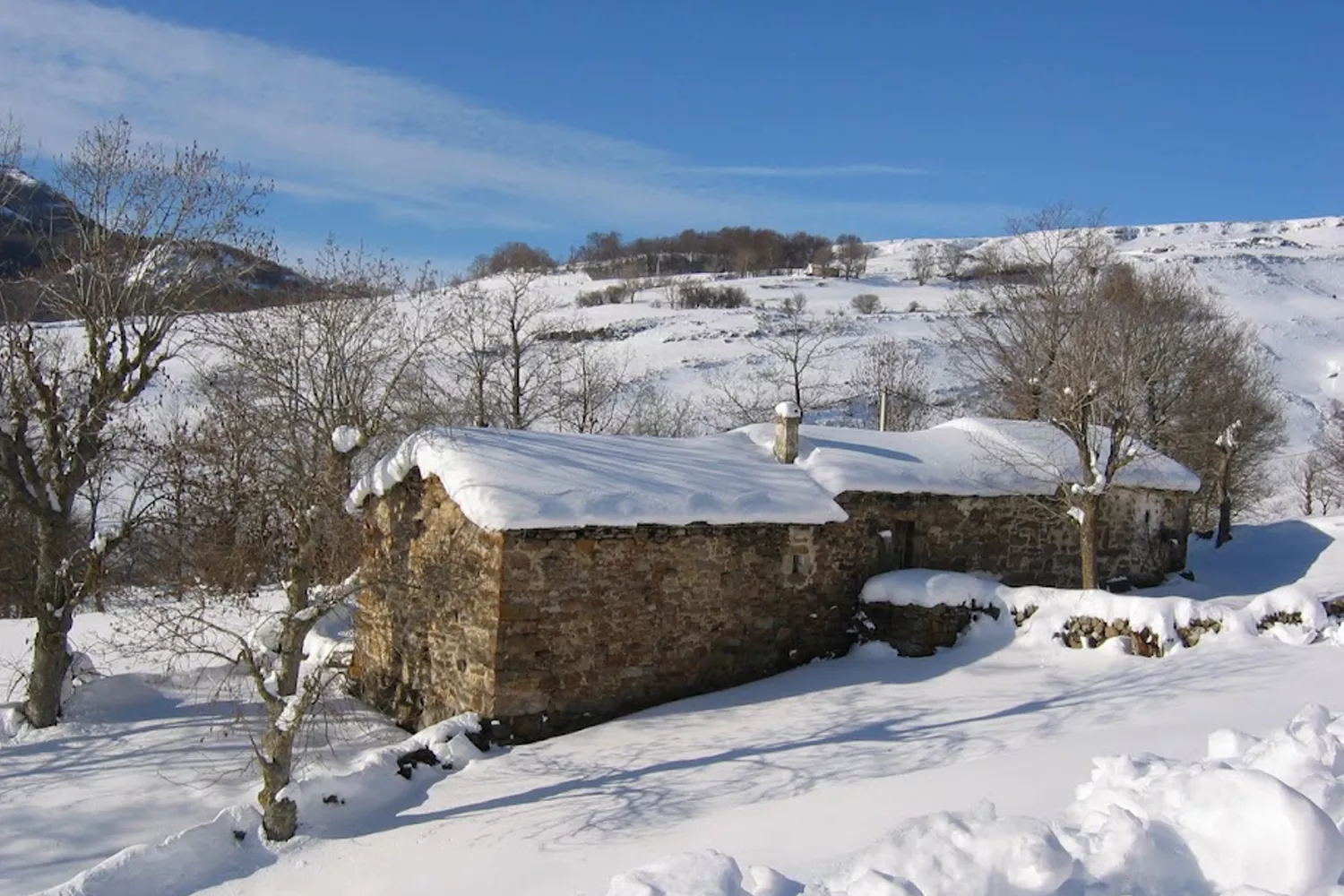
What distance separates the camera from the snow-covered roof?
35.6 ft

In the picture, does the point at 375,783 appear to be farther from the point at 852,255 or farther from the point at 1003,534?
the point at 852,255

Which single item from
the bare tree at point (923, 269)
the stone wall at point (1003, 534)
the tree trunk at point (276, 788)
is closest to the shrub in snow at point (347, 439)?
the tree trunk at point (276, 788)

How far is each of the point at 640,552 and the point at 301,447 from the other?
16.9 ft

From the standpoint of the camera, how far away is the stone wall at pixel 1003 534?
44.6 feet

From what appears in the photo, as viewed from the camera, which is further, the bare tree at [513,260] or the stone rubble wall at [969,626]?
the bare tree at [513,260]

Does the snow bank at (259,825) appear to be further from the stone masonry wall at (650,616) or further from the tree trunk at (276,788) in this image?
the stone masonry wall at (650,616)

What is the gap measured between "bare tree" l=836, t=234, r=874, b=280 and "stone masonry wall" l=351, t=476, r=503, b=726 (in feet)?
184

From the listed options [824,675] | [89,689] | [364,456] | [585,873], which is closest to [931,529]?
[824,675]

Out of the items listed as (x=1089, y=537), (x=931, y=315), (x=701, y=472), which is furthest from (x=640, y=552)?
(x=931, y=315)

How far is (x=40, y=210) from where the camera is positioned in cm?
1316

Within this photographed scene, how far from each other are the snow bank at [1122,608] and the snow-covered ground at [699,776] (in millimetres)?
158

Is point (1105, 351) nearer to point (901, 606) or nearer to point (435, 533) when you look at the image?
point (901, 606)

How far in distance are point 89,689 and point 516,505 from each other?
679 cm

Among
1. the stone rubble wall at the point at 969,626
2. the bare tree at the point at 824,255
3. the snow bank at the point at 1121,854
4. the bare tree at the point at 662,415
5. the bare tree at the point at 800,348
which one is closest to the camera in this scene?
the snow bank at the point at 1121,854
